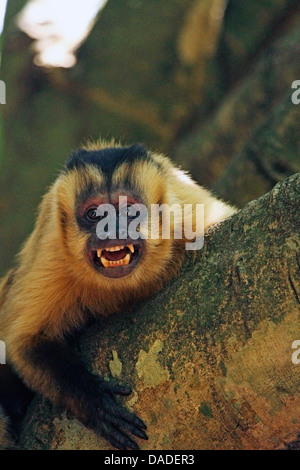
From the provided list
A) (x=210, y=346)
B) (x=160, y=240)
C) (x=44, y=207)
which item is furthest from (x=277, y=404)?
(x=44, y=207)

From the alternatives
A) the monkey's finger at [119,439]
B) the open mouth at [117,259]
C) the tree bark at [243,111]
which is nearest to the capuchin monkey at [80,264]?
the open mouth at [117,259]

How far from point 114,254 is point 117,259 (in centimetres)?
4

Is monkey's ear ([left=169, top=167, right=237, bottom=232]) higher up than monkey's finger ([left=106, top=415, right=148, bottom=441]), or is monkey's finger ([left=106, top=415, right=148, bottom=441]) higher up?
monkey's ear ([left=169, top=167, right=237, bottom=232])

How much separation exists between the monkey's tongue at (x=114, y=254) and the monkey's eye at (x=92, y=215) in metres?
0.21

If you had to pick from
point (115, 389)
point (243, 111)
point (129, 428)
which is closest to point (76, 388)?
point (115, 389)

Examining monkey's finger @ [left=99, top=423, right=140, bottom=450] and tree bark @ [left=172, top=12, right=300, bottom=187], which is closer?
monkey's finger @ [left=99, top=423, right=140, bottom=450]

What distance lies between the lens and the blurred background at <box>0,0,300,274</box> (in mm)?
6531

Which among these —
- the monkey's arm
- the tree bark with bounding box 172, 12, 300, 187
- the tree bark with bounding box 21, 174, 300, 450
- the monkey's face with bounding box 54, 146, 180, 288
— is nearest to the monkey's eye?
the monkey's face with bounding box 54, 146, 180, 288

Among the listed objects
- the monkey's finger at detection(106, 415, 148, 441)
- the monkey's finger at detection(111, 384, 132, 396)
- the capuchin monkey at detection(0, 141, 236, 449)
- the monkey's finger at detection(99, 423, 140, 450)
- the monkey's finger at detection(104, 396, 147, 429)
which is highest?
the capuchin monkey at detection(0, 141, 236, 449)

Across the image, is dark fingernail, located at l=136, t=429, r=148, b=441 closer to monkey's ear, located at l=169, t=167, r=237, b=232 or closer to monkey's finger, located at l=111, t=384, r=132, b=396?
monkey's finger, located at l=111, t=384, r=132, b=396

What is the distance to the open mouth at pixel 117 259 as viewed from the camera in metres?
3.37

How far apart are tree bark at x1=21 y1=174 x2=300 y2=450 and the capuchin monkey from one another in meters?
0.53

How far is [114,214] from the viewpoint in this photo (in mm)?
3395

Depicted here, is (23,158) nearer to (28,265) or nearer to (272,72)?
(272,72)
